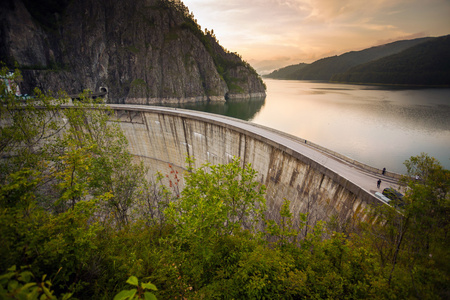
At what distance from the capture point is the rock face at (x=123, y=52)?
79938mm

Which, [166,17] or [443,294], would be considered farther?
[166,17]

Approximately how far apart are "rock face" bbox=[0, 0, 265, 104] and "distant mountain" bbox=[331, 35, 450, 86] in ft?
247

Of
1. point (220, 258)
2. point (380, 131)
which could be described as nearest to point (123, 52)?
point (380, 131)

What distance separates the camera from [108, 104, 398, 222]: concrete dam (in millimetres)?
10859

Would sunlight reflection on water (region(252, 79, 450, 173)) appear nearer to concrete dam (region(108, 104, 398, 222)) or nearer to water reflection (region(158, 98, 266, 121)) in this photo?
water reflection (region(158, 98, 266, 121))

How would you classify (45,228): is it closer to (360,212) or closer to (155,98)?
(360,212)

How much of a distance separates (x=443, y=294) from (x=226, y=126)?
687 inches

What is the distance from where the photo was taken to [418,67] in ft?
318

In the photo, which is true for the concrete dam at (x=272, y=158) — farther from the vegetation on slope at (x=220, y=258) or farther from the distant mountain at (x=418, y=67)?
the distant mountain at (x=418, y=67)

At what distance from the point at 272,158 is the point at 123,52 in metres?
106

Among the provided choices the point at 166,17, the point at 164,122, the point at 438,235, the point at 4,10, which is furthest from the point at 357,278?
the point at 166,17

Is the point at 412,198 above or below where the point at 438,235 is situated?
above

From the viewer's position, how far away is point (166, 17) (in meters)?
105

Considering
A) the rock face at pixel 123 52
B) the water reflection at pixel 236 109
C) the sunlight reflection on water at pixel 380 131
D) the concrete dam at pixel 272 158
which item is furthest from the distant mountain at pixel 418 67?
the concrete dam at pixel 272 158
